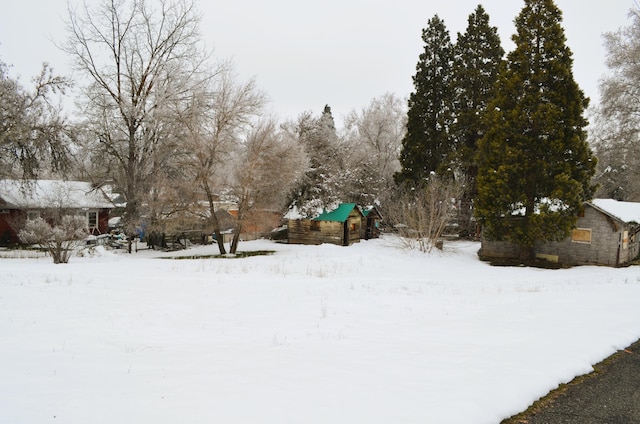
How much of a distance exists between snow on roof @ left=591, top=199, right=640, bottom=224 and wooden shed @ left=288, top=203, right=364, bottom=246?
16438mm

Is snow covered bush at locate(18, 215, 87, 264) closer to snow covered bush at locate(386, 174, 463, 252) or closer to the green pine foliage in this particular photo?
snow covered bush at locate(386, 174, 463, 252)

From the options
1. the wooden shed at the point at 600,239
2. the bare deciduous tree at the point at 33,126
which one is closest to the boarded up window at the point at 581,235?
the wooden shed at the point at 600,239

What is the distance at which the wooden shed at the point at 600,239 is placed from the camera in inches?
853

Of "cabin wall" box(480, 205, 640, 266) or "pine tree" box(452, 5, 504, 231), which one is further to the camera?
"pine tree" box(452, 5, 504, 231)

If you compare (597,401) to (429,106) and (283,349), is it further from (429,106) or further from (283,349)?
(429,106)

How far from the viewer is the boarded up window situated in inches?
889

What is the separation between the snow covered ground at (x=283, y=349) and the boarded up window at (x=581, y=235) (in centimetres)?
1345

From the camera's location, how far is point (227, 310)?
8148mm

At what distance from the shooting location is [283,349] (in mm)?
5738

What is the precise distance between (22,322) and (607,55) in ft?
114

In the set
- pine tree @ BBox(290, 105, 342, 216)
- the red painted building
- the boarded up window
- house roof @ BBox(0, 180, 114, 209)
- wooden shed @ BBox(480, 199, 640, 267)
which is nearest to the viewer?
wooden shed @ BBox(480, 199, 640, 267)

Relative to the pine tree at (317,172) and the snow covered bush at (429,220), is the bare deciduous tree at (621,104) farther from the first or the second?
the pine tree at (317,172)

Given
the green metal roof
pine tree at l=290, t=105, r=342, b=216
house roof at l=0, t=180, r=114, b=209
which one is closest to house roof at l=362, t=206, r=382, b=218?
pine tree at l=290, t=105, r=342, b=216

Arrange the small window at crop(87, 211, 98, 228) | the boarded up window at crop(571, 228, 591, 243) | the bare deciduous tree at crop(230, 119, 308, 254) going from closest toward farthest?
1. the boarded up window at crop(571, 228, 591, 243)
2. the bare deciduous tree at crop(230, 119, 308, 254)
3. the small window at crop(87, 211, 98, 228)
